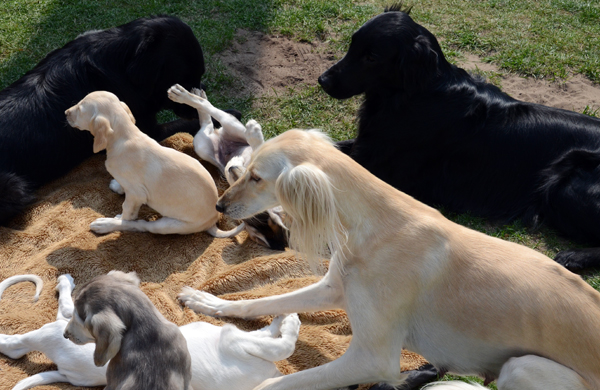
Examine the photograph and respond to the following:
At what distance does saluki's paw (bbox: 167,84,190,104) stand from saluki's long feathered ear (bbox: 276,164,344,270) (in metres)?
2.18

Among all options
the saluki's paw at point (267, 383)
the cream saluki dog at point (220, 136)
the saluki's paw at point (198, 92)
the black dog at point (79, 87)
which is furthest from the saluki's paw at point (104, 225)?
the saluki's paw at point (267, 383)

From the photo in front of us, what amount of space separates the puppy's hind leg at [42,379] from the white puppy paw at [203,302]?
79 centimetres

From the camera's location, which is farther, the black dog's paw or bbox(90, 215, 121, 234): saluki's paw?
the black dog's paw

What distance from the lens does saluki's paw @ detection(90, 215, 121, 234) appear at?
143 inches

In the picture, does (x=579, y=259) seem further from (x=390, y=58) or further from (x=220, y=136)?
(x=220, y=136)

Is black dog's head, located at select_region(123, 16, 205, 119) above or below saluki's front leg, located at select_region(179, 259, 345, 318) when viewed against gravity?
above

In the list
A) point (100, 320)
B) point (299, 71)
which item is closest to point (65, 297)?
point (100, 320)

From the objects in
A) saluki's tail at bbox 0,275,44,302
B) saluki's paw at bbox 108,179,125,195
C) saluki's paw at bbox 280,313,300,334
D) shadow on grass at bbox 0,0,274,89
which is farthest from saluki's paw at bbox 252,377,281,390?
shadow on grass at bbox 0,0,274,89

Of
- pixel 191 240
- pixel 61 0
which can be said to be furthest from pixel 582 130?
pixel 61 0

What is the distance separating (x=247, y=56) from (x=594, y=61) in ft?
13.2

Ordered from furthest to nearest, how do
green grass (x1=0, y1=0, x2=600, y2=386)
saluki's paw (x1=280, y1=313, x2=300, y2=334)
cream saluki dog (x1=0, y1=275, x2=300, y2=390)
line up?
1. green grass (x1=0, y1=0, x2=600, y2=386)
2. saluki's paw (x1=280, y1=313, x2=300, y2=334)
3. cream saluki dog (x1=0, y1=275, x2=300, y2=390)

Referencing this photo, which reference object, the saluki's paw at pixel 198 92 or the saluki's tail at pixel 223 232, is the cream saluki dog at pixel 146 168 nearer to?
the saluki's tail at pixel 223 232

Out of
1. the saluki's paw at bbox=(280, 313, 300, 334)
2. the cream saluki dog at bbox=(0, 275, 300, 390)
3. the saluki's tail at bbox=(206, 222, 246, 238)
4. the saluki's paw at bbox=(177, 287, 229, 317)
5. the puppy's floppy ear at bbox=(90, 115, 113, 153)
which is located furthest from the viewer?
the saluki's tail at bbox=(206, 222, 246, 238)

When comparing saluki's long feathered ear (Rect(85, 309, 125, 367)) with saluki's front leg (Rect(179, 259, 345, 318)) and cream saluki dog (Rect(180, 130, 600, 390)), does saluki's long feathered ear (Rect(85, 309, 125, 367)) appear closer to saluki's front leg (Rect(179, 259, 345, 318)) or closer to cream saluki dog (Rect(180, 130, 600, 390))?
cream saluki dog (Rect(180, 130, 600, 390))
